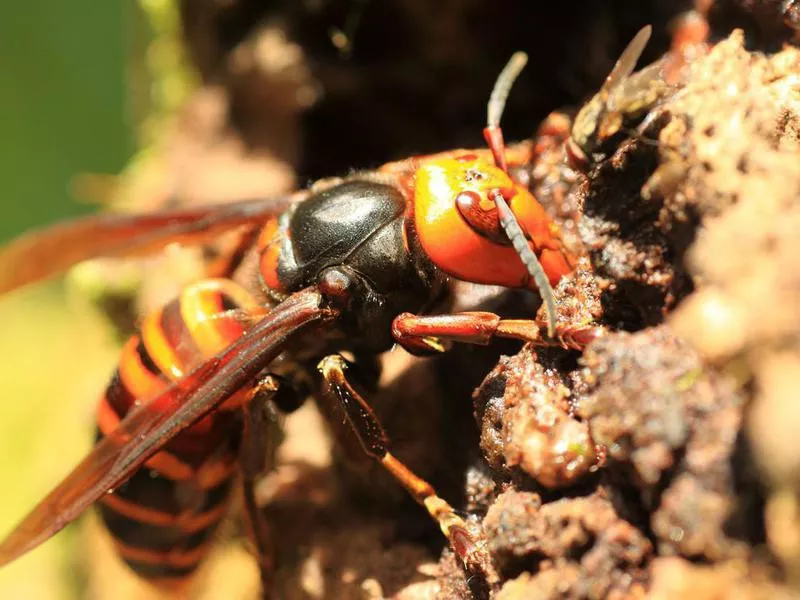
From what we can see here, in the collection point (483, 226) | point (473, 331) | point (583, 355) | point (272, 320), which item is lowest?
point (583, 355)

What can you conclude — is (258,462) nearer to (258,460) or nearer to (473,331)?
(258,460)

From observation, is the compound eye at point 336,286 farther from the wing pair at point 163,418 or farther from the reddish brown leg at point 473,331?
the reddish brown leg at point 473,331

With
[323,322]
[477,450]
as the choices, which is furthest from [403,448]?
[323,322]

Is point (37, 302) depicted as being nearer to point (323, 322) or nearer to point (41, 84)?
point (41, 84)

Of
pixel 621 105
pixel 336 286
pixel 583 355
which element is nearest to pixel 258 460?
pixel 336 286

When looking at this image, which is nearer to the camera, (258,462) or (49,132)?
(258,462)

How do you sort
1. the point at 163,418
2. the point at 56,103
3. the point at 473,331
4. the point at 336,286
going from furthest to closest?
the point at 56,103 < the point at 336,286 < the point at 163,418 < the point at 473,331

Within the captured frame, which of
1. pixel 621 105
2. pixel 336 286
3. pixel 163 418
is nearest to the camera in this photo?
pixel 621 105

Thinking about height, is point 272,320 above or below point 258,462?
above
